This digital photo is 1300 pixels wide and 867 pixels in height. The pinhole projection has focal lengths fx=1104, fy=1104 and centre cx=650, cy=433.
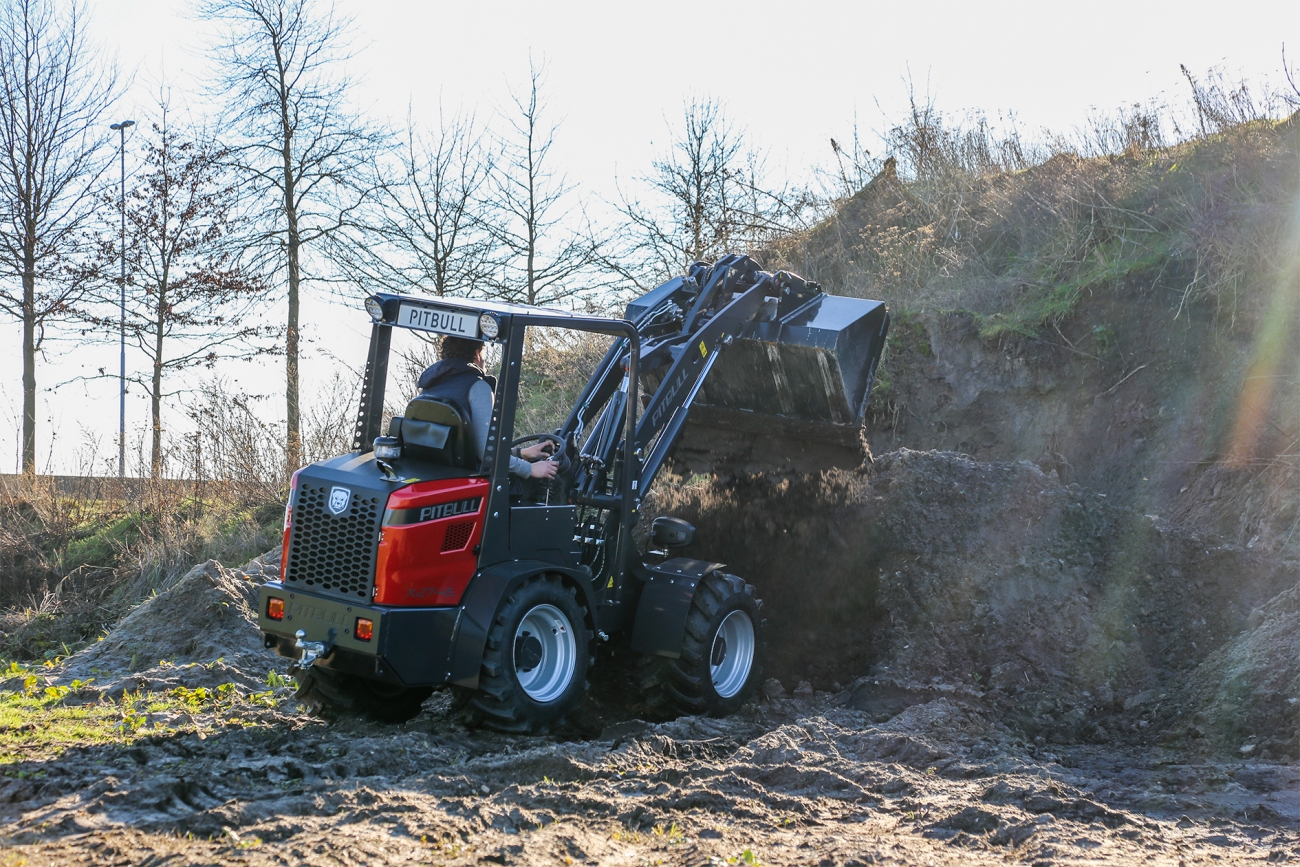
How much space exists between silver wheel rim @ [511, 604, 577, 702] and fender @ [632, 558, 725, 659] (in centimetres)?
67

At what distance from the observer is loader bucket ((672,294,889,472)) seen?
818cm

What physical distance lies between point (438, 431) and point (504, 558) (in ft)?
2.47

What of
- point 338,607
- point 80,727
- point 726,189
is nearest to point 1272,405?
point 338,607

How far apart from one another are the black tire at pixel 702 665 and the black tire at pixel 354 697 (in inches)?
53.8

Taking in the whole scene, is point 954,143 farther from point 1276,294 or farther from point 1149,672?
point 1149,672

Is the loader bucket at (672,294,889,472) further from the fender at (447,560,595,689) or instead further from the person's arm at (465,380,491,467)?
the fender at (447,560,595,689)

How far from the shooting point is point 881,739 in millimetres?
5828

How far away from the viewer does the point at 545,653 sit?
6004mm

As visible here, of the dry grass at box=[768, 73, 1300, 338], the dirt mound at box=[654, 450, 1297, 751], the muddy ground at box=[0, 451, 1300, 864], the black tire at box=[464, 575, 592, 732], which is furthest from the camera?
the dry grass at box=[768, 73, 1300, 338]

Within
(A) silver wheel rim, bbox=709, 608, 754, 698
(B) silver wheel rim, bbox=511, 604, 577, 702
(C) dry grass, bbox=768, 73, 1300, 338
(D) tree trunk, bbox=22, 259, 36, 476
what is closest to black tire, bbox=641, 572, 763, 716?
(A) silver wheel rim, bbox=709, 608, 754, 698

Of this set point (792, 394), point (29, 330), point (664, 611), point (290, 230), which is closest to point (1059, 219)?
point (792, 394)

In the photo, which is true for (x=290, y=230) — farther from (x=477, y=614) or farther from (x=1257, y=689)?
(x=1257, y=689)

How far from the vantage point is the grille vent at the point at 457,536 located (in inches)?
217

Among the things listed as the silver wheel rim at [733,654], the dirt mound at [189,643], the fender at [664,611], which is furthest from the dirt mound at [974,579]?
the dirt mound at [189,643]
